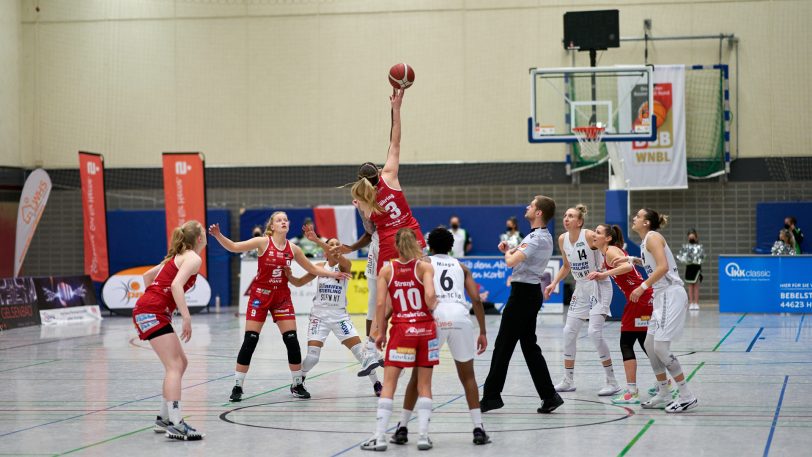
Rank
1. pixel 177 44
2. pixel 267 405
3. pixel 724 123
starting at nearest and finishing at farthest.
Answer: pixel 267 405, pixel 724 123, pixel 177 44

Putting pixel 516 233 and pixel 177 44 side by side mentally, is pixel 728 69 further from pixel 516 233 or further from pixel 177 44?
pixel 177 44

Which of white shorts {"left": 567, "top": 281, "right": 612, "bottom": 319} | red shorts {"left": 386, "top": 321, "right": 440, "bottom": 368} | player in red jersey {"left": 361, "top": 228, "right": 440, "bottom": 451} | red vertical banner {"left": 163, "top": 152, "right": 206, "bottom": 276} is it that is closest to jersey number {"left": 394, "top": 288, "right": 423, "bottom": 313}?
player in red jersey {"left": 361, "top": 228, "right": 440, "bottom": 451}

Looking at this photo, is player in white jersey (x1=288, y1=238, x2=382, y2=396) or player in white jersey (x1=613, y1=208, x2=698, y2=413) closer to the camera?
player in white jersey (x1=613, y1=208, x2=698, y2=413)

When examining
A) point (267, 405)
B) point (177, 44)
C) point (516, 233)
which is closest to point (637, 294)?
point (267, 405)

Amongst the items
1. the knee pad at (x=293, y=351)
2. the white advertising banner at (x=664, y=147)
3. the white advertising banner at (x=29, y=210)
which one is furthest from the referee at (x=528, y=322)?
the white advertising banner at (x=664, y=147)

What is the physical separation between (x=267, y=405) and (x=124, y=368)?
443 centimetres

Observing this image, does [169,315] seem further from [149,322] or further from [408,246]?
[408,246]

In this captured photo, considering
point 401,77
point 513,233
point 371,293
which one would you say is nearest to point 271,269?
point 371,293

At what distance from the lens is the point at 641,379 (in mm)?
12328

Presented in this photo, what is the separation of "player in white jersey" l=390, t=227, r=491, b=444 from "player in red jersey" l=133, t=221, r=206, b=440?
1.86m

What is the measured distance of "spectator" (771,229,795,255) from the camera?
993 inches

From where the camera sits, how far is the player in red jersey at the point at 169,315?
8539 mm

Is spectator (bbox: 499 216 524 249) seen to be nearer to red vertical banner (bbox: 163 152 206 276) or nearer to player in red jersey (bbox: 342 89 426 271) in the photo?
red vertical banner (bbox: 163 152 206 276)

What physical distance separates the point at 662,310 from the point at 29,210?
62.5 feet
